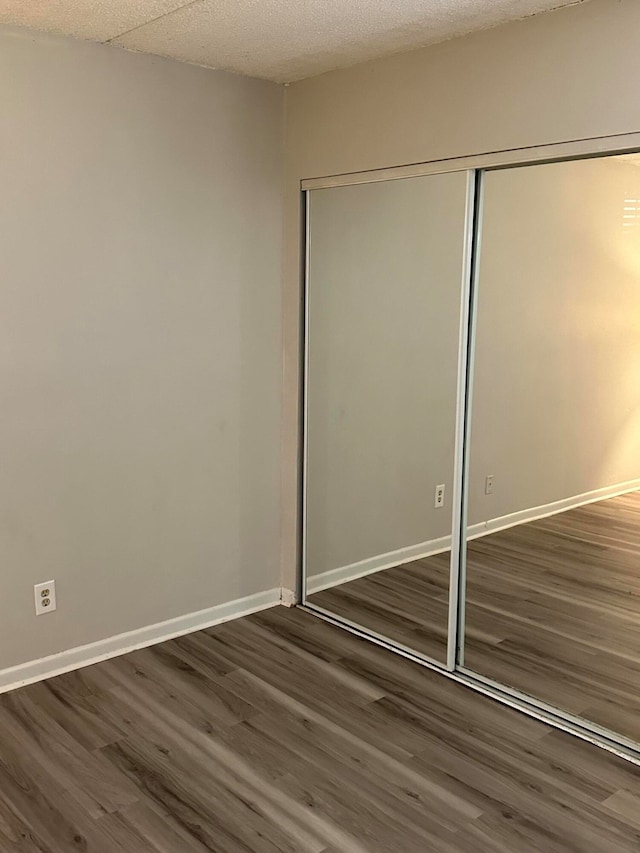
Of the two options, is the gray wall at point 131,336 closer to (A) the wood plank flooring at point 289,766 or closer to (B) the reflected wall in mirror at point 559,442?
(A) the wood plank flooring at point 289,766

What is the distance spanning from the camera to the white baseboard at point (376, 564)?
11.0 ft

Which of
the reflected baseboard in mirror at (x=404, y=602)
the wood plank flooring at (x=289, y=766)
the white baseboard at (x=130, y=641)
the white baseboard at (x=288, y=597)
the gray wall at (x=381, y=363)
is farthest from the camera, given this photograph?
the white baseboard at (x=288, y=597)

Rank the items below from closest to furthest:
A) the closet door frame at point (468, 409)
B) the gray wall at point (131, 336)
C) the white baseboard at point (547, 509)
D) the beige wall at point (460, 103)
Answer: the beige wall at point (460, 103) < the closet door frame at point (468, 409) < the white baseboard at point (547, 509) < the gray wall at point (131, 336)

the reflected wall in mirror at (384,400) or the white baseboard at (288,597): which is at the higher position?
the reflected wall in mirror at (384,400)

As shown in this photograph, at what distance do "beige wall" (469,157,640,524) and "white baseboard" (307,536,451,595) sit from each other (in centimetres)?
24

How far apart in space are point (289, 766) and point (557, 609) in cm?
118

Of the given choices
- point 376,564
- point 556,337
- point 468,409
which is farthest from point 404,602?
point 556,337

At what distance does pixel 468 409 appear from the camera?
314cm

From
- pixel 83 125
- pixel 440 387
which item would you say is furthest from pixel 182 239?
pixel 440 387

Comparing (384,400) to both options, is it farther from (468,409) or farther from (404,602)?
(404,602)

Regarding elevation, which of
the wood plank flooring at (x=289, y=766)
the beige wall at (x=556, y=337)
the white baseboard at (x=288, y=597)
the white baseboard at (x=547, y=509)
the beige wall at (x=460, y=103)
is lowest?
the wood plank flooring at (x=289, y=766)

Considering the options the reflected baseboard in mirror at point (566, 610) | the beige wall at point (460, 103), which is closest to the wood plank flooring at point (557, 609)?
the reflected baseboard in mirror at point (566, 610)

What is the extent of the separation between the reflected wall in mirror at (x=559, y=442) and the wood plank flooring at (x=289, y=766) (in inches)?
10.9

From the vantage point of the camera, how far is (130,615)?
3.41m
